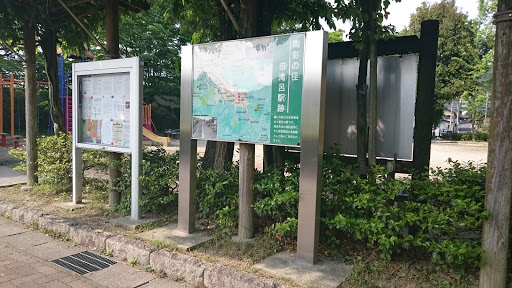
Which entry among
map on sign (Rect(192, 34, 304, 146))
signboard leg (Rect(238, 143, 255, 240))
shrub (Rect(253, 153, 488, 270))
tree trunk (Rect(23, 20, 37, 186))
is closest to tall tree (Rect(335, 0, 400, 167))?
shrub (Rect(253, 153, 488, 270))

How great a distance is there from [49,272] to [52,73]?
473 cm

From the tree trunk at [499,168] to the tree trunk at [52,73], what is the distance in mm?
7028

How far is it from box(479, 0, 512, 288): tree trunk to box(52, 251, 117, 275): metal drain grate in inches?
144

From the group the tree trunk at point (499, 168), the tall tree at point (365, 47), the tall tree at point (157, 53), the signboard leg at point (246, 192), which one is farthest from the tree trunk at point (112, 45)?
the tall tree at point (157, 53)

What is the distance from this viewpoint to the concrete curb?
11.0 feet

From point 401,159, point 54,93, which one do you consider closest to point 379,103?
point 401,159

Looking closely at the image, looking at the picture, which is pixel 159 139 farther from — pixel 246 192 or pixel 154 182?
pixel 246 192

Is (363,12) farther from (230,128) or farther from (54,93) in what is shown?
(54,93)

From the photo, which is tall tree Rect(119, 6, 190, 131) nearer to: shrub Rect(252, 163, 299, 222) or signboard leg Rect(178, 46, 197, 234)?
signboard leg Rect(178, 46, 197, 234)

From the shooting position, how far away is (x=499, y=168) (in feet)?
9.64

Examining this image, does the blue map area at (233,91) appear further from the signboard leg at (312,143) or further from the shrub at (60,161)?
the shrub at (60,161)

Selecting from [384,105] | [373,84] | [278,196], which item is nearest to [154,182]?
[278,196]

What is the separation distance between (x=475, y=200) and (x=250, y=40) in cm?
268

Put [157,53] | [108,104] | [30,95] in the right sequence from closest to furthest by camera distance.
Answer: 1. [108,104]
2. [30,95]
3. [157,53]
